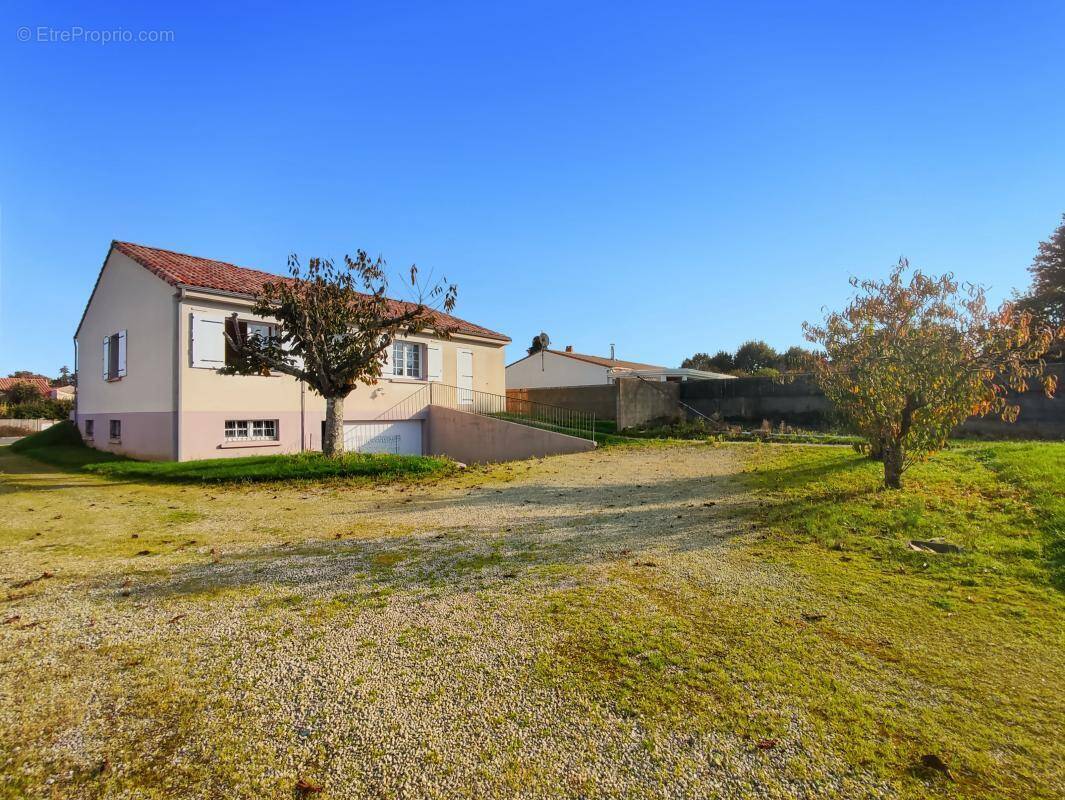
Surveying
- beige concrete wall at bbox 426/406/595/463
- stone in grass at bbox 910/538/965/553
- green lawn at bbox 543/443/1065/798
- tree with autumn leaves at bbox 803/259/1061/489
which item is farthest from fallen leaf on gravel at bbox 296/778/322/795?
beige concrete wall at bbox 426/406/595/463

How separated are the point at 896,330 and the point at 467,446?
41.1 ft

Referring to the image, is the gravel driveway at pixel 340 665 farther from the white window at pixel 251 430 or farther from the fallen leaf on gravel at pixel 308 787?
the white window at pixel 251 430

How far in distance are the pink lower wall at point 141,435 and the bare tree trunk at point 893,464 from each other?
14.7m

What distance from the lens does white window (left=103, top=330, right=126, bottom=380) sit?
1540 cm

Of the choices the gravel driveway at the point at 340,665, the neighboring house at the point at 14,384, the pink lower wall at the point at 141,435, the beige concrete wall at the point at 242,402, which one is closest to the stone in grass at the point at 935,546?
the gravel driveway at the point at 340,665

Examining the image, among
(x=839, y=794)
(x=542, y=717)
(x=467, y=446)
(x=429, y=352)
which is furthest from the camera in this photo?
(x=429, y=352)

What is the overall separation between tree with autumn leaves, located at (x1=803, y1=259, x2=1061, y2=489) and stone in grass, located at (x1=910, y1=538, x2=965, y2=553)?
2.46m

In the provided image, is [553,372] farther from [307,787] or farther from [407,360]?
[307,787]

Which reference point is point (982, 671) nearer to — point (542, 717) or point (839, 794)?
point (839, 794)

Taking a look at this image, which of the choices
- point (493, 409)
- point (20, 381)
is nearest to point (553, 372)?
point (493, 409)

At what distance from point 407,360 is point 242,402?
5.78 meters

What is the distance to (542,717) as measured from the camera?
97.8 inches

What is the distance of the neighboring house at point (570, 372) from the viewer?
29156 mm

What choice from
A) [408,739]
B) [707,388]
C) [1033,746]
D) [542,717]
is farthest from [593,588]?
[707,388]
